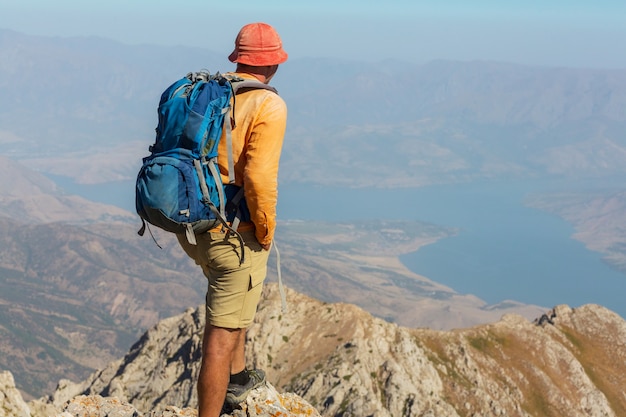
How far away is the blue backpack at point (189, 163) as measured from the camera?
32.8 ft

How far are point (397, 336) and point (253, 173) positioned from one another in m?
41.1

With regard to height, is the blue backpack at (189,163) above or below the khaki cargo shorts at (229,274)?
above

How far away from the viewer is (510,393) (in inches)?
1971

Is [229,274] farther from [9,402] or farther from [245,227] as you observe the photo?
[9,402]

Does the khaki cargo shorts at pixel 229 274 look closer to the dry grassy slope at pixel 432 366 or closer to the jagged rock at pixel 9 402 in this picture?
the jagged rock at pixel 9 402

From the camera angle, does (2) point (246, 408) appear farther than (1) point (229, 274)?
Yes

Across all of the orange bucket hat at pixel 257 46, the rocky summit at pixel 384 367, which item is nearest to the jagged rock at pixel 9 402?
the orange bucket hat at pixel 257 46

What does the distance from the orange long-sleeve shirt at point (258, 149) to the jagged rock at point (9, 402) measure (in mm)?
13082

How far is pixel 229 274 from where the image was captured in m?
11.1

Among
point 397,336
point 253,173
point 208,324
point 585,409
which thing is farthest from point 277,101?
point 585,409

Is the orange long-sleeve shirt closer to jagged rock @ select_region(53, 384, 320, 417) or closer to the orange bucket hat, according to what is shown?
the orange bucket hat

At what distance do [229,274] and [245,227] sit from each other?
0.82 m

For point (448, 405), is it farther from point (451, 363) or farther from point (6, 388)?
point (6, 388)

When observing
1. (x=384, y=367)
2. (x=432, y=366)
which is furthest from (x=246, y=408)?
(x=432, y=366)
